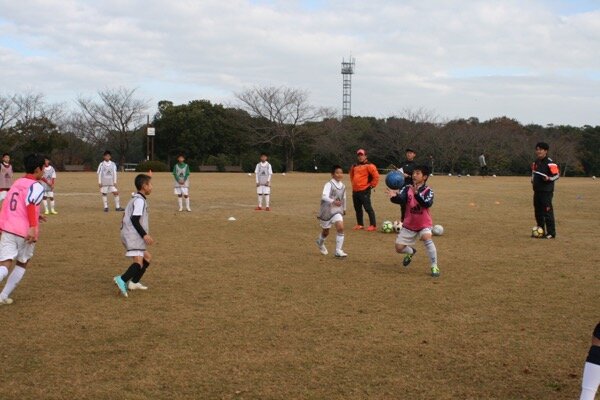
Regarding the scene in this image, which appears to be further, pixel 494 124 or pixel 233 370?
pixel 494 124

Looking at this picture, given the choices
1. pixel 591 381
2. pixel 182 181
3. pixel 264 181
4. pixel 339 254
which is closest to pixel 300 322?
pixel 591 381

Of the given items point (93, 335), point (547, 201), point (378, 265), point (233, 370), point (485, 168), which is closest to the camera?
point (233, 370)

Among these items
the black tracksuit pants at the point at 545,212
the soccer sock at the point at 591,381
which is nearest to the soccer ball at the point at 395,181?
the black tracksuit pants at the point at 545,212

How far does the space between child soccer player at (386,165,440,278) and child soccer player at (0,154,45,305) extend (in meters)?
5.16

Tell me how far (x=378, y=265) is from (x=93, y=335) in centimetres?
537

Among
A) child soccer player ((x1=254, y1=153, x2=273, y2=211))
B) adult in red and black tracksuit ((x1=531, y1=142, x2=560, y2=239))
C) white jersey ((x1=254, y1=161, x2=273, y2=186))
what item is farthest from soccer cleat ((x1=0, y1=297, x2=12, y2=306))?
white jersey ((x1=254, y1=161, x2=273, y2=186))

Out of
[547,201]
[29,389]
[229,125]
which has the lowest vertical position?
[29,389]

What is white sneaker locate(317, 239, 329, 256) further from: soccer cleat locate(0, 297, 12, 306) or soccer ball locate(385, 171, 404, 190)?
soccer cleat locate(0, 297, 12, 306)

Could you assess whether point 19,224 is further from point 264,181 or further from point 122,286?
point 264,181

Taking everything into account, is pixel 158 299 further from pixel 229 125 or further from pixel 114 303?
pixel 229 125

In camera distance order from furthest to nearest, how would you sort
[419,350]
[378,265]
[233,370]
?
[378,265] < [419,350] < [233,370]

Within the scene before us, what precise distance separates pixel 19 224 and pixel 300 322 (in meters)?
3.57

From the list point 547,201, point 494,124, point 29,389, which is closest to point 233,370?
point 29,389

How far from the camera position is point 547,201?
45.4 ft
